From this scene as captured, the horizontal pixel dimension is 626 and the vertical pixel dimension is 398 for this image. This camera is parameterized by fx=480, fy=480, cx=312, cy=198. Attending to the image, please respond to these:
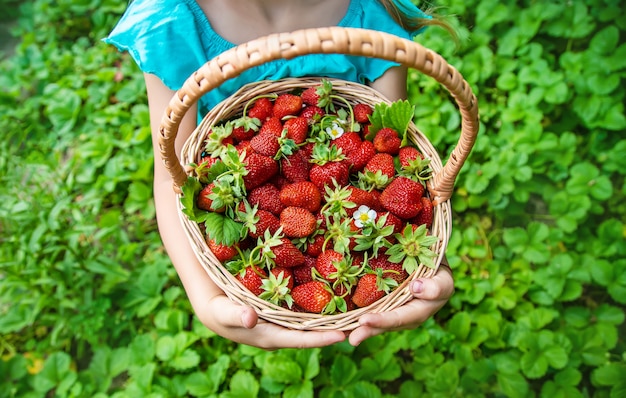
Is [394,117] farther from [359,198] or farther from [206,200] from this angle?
[206,200]

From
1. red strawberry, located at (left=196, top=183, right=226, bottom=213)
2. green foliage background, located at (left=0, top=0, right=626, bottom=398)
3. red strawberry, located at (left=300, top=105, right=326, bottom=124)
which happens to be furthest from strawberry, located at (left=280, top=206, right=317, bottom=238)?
green foliage background, located at (left=0, top=0, right=626, bottom=398)

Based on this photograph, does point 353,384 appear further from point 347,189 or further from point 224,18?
point 224,18

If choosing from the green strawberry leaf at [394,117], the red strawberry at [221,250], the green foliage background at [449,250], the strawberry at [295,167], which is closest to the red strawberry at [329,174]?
the strawberry at [295,167]

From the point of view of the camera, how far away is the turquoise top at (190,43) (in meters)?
1.09

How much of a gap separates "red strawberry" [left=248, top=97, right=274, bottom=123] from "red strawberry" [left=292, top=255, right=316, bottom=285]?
1.16 ft

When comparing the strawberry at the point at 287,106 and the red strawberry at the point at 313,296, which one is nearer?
the red strawberry at the point at 313,296

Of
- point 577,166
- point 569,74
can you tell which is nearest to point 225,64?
point 577,166

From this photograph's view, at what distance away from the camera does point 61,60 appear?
216 cm

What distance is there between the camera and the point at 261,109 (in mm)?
1131

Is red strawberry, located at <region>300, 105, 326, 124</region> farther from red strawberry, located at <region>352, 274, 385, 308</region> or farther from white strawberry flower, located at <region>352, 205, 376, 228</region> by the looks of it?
red strawberry, located at <region>352, 274, 385, 308</region>

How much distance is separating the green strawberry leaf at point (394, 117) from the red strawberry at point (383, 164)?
0.07 metres

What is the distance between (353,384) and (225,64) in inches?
41.9

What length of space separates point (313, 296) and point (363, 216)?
20 centimetres

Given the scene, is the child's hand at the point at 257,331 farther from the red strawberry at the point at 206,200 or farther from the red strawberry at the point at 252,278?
the red strawberry at the point at 206,200
